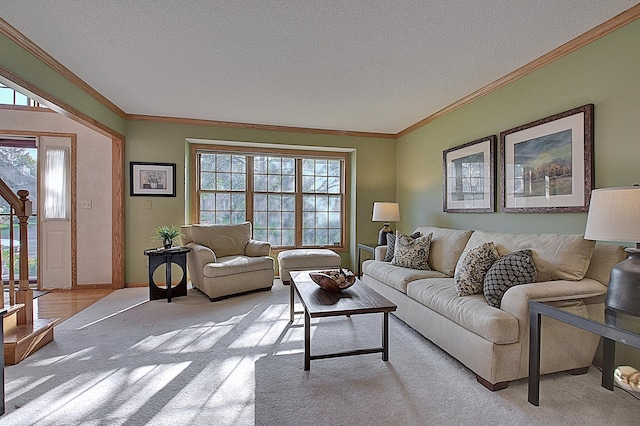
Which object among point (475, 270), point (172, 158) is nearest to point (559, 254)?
point (475, 270)

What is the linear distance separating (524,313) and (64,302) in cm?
471

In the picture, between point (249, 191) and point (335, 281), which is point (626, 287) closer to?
point (335, 281)

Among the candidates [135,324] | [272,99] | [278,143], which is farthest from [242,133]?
[135,324]

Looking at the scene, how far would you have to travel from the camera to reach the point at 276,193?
5477 mm

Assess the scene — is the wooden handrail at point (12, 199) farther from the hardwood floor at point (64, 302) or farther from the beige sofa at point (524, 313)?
the beige sofa at point (524, 313)

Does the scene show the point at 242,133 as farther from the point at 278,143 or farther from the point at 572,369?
the point at 572,369

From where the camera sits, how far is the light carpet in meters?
1.74

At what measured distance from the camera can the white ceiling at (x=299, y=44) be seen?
2150 mm

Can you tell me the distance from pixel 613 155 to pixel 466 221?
1695 millimetres

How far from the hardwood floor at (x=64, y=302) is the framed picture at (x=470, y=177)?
4.51 m

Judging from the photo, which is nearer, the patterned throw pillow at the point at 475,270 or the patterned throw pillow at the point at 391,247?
the patterned throw pillow at the point at 475,270

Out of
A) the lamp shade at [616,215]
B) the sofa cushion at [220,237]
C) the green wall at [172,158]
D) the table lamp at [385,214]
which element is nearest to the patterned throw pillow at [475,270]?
the lamp shade at [616,215]

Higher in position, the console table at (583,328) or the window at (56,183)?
the window at (56,183)

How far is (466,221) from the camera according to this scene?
3.89m
